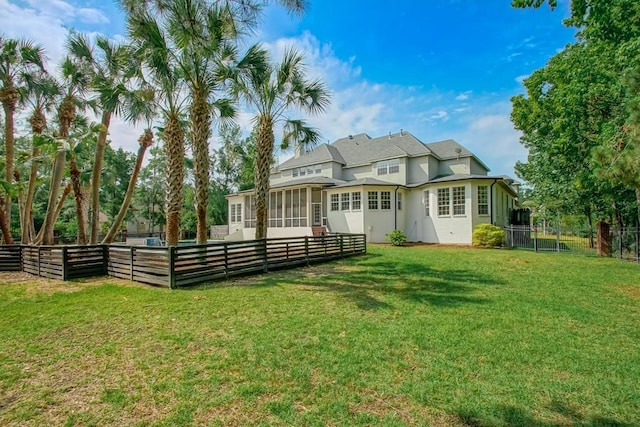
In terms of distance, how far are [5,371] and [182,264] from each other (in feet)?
14.8

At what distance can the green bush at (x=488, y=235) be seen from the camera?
54.0 feet

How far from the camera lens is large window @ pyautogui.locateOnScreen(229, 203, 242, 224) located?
27.6 m

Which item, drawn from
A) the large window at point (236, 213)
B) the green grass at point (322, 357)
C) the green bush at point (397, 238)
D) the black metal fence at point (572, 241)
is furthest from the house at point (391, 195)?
the green grass at point (322, 357)

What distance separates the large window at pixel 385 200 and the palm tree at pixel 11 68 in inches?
727

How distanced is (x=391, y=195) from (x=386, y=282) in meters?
13.1

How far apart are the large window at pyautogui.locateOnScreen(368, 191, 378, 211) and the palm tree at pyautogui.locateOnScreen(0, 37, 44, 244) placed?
1768cm

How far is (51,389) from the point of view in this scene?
3.19 meters

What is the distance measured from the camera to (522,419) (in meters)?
2.70

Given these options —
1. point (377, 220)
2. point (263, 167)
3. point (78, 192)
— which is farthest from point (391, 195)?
point (78, 192)

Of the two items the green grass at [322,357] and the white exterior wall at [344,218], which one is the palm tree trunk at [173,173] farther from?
the white exterior wall at [344,218]

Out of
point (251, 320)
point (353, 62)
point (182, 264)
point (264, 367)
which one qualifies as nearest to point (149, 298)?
point (182, 264)

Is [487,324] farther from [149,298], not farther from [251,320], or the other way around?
[149,298]

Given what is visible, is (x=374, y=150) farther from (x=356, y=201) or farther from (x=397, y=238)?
(x=397, y=238)

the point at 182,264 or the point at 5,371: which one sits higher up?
the point at 182,264
